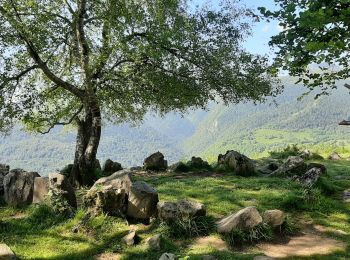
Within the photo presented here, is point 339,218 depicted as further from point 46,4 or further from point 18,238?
point 46,4

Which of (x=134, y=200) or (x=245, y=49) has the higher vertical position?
(x=245, y=49)

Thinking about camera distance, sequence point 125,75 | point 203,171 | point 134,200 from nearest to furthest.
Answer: point 134,200 → point 125,75 → point 203,171

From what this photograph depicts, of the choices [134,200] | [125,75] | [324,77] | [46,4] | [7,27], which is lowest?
[134,200]

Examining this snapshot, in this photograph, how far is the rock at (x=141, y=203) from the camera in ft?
54.7

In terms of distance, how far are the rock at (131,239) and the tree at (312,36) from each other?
310 inches

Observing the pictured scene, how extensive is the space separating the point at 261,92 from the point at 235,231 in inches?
608

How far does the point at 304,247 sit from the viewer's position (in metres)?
14.0

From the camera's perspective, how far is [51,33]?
23703 millimetres

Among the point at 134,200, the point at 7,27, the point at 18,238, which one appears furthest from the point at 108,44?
the point at 18,238

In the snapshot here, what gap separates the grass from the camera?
13.7 metres

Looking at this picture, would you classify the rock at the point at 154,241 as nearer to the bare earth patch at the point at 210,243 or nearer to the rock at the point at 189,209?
the bare earth patch at the point at 210,243

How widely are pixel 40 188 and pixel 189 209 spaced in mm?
7337

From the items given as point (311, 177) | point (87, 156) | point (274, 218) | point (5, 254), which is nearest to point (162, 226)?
point (274, 218)

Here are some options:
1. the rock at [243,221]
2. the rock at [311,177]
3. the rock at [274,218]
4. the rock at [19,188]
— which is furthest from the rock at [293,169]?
the rock at [19,188]
